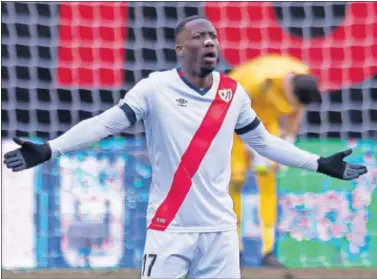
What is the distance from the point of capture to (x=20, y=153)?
15.8 ft

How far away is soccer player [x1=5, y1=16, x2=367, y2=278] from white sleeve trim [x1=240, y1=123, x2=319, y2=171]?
0.25 metres

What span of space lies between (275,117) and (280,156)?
2.43 meters

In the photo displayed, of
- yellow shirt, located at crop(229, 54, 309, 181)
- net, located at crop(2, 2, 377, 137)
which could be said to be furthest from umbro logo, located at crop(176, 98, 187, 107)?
net, located at crop(2, 2, 377, 137)

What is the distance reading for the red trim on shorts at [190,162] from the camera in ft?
15.9

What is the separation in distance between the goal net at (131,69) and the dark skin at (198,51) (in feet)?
10.6

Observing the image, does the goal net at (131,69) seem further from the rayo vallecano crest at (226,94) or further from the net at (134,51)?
the rayo vallecano crest at (226,94)

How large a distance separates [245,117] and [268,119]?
8.35 ft

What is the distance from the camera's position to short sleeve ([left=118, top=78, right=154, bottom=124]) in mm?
4828

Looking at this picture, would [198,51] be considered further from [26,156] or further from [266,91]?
[266,91]

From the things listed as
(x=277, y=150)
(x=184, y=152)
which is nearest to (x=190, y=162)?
(x=184, y=152)

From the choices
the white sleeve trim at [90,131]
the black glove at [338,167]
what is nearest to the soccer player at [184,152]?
the white sleeve trim at [90,131]

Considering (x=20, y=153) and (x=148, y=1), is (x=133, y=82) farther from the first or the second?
(x=20, y=153)

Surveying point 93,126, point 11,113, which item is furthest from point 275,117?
point 93,126

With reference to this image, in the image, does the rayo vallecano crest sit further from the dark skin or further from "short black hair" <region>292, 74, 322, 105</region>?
"short black hair" <region>292, 74, 322, 105</region>
